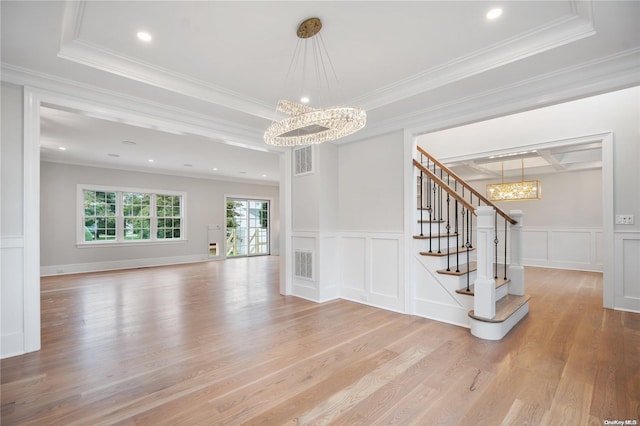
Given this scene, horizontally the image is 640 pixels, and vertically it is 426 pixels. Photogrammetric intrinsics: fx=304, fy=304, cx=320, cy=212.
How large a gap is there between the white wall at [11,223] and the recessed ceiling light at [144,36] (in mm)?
1365

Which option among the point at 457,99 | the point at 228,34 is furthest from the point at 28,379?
the point at 457,99

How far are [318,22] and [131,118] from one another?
2348 mm

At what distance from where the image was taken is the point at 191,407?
1.96 metres

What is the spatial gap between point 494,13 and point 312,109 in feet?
4.96

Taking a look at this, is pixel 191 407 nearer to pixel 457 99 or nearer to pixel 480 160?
pixel 457 99

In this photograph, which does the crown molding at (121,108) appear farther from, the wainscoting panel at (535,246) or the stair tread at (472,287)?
the wainscoting panel at (535,246)

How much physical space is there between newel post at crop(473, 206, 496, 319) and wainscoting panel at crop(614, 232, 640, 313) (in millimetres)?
2156

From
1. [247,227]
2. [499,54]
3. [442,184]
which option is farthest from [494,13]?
[247,227]

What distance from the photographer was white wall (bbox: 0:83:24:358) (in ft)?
8.75

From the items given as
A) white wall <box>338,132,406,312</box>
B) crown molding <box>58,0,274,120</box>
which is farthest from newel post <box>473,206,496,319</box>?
crown molding <box>58,0,274,120</box>

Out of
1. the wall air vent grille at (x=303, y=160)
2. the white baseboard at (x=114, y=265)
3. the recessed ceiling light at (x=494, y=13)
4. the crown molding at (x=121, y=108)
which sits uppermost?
the recessed ceiling light at (x=494, y=13)

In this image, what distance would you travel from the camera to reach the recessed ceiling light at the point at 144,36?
7.83 ft

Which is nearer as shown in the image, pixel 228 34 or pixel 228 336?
pixel 228 34

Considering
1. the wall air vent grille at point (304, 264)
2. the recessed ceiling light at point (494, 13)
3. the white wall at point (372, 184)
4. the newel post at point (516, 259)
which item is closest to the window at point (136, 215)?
the wall air vent grille at point (304, 264)
